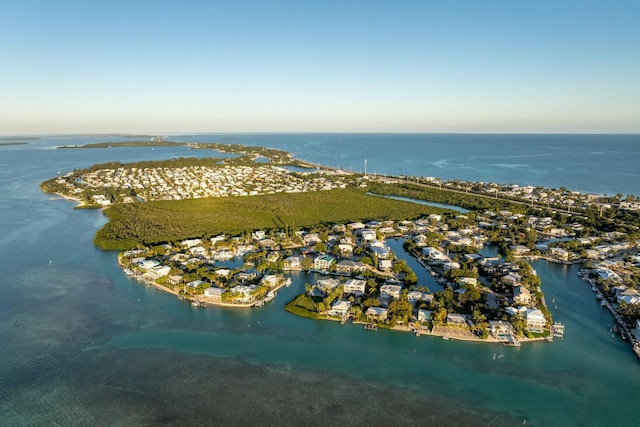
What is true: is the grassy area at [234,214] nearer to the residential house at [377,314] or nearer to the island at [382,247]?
the island at [382,247]

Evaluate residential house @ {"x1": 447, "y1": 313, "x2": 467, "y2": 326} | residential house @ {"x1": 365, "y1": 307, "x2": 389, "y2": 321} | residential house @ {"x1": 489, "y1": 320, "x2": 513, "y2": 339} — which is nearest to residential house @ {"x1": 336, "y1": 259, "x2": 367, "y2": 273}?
residential house @ {"x1": 365, "y1": 307, "x2": 389, "y2": 321}

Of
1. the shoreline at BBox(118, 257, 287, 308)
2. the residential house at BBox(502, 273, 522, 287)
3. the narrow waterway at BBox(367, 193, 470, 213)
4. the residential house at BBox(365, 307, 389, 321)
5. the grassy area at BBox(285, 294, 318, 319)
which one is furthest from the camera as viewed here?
the narrow waterway at BBox(367, 193, 470, 213)

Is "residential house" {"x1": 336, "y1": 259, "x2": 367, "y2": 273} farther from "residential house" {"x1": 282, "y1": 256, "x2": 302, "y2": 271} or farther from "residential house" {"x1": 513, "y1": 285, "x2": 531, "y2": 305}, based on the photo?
"residential house" {"x1": 513, "y1": 285, "x2": 531, "y2": 305}

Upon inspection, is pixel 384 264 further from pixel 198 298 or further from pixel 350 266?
pixel 198 298

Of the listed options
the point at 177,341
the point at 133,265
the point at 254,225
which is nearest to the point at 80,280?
the point at 133,265

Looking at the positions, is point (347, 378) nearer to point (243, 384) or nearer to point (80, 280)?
point (243, 384)

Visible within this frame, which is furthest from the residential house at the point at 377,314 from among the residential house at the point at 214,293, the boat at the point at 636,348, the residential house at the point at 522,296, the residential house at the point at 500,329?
the boat at the point at 636,348
